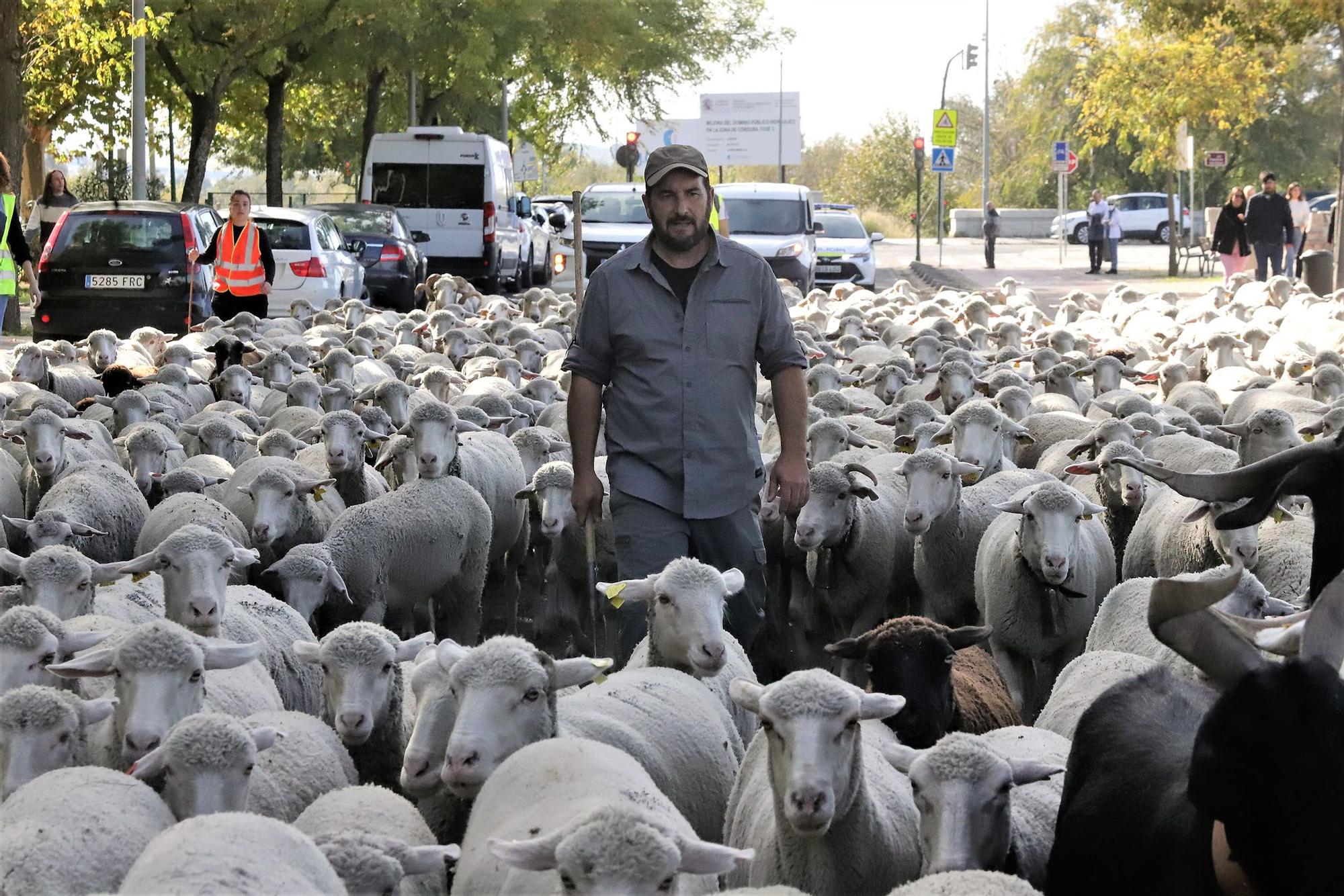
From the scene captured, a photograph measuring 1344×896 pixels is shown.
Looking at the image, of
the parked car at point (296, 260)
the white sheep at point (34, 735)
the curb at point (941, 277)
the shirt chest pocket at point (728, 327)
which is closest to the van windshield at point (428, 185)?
the parked car at point (296, 260)

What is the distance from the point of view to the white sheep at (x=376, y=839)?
375 centimetres

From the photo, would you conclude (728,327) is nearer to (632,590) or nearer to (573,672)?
(632,590)

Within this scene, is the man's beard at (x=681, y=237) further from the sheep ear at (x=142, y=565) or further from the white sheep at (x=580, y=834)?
the sheep ear at (x=142, y=565)

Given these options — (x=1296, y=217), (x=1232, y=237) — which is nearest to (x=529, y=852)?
(x=1232, y=237)

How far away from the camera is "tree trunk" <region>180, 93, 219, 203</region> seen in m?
26.4

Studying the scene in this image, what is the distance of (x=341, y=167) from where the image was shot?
5912 cm

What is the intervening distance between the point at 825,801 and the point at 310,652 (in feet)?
6.83

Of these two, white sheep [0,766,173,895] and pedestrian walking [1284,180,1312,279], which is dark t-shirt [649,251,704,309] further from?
pedestrian walking [1284,180,1312,279]

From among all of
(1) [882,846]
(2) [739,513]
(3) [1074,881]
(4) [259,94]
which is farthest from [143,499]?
(4) [259,94]

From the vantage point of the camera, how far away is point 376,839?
3.85 m

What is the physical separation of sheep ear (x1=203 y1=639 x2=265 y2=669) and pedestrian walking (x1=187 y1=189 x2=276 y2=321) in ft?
29.7

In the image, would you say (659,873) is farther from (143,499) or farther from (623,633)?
(143,499)

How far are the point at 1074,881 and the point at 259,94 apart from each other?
3461cm

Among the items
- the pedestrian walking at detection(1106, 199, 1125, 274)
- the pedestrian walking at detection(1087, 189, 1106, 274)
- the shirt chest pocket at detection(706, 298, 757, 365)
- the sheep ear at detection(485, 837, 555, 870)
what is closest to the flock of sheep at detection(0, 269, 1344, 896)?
the sheep ear at detection(485, 837, 555, 870)
